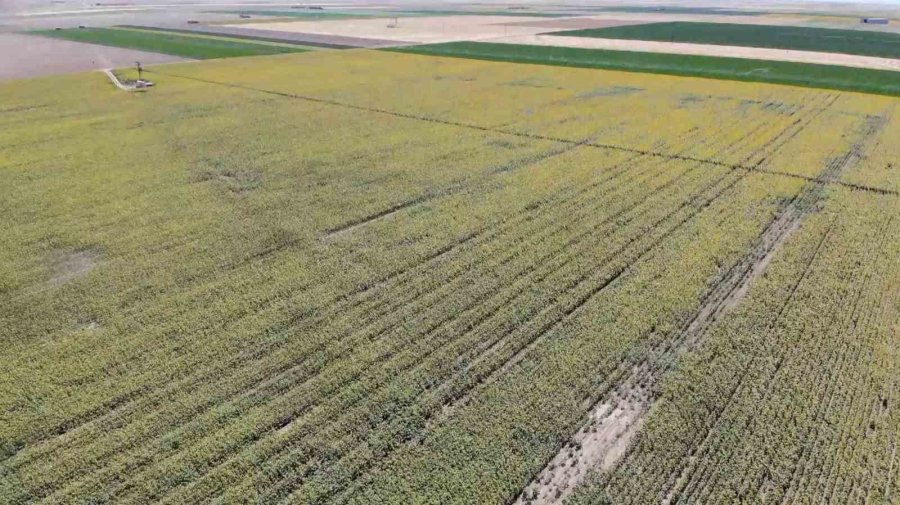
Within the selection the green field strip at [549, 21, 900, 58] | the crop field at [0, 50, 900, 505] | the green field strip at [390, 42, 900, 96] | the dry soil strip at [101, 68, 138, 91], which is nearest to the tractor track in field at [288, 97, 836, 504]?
the crop field at [0, 50, 900, 505]

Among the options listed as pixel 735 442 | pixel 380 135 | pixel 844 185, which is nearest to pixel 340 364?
pixel 735 442

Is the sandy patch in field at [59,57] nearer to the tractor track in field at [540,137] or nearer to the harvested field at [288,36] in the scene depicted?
the tractor track in field at [540,137]

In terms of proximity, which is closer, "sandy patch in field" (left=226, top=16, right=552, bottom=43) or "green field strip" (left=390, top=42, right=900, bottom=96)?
"green field strip" (left=390, top=42, right=900, bottom=96)

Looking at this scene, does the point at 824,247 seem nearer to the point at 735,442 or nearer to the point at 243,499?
the point at 735,442

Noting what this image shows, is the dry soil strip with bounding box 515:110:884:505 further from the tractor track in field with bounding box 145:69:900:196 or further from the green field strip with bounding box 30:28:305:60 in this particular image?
the green field strip with bounding box 30:28:305:60

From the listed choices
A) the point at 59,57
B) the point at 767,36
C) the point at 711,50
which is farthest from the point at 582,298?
the point at 767,36

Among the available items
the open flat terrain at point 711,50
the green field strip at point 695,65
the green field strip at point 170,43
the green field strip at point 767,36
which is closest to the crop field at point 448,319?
the green field strip at point 695,65
